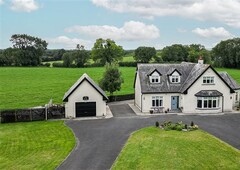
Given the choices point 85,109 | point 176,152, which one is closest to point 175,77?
point 85,109

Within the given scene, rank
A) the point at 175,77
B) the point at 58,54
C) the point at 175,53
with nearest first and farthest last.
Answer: the point at 175,77
the point at 175,53
the point at 58,54

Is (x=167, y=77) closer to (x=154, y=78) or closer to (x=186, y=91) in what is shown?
(x=154, y=78)

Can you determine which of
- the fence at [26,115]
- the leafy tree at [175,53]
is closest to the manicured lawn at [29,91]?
the fence at [26,115]

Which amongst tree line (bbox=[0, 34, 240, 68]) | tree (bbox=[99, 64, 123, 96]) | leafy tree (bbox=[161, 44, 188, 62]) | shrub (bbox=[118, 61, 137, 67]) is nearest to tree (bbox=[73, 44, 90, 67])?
tree line (bbox=[0, 34, 240, 68])

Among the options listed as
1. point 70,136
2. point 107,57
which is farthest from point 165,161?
point 107,57

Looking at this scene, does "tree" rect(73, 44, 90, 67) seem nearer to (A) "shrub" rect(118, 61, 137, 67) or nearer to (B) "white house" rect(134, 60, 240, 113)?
(A) "shrub" rect(118, 61, 137, 67)

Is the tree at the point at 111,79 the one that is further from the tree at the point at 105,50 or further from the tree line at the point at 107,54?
the tree at the point at 105,50

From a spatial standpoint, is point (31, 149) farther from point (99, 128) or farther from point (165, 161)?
point (165, 161)

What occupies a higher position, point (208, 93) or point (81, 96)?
point (208, 93)
